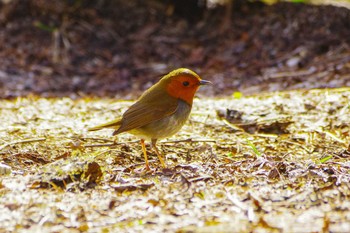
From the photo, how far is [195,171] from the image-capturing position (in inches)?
172

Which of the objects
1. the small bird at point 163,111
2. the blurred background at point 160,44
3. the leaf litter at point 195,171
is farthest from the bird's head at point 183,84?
the blurred background at point 160,44

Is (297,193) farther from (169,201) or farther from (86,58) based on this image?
(86,58)

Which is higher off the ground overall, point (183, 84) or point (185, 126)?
point (183, 84)

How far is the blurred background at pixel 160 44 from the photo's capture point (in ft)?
27.5

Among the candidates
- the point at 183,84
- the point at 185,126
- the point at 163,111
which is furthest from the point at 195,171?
the point at 185,126

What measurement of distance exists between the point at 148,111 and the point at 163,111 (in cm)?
12

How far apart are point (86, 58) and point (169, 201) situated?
19.9 ft

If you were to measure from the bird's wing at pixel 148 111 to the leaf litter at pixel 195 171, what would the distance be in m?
0.30

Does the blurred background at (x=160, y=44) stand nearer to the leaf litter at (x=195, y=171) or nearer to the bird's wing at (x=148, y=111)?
the leaf litter at (x=195, y=171)

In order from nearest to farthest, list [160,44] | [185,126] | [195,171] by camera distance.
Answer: [195,171] → [185,126] → [160,44]

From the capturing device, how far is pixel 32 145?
17.0 feet

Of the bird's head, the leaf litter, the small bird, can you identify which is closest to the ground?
the leaf litter

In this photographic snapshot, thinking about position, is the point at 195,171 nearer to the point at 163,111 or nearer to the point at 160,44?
the point at 163,111

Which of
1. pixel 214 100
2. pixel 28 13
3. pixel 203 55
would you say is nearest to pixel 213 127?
pixel 214 100
